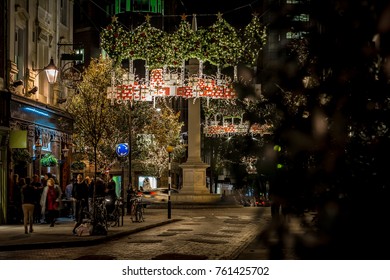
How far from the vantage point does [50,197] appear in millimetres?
25984

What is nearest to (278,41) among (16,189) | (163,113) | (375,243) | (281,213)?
(281,213)

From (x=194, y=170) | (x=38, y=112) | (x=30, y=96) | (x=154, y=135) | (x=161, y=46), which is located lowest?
(x=194, y=170)

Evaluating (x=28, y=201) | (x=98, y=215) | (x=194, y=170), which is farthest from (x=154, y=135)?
(x=98, y=215)

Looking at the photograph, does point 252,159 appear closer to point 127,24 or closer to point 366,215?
point 366,215

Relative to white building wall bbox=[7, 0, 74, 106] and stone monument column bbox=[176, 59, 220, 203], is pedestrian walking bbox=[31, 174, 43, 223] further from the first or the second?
stone monument column bbox=[176, 59, 220, 203]

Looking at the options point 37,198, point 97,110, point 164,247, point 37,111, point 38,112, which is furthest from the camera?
point 97,110

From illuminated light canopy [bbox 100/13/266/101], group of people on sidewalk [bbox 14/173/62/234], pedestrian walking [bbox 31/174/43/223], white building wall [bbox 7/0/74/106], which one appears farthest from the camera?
illuminated light canopy [bbox 100/13/266/101]

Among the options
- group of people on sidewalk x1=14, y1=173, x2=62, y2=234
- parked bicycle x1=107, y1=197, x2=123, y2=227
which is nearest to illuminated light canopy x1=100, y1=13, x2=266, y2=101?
group of people on sidewalk x1=14, y1=173, x2=62, y2=234

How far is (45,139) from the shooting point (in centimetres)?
3412

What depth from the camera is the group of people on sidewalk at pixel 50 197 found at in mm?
23141

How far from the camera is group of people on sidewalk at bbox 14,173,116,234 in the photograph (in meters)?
23.1

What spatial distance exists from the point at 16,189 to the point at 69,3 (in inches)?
564

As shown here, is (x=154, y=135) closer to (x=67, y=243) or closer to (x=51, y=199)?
(x=51, y=199)

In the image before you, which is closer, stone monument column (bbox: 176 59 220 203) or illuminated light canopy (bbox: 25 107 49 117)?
illuminated light canopy (bbox: 25 107 49 117)
